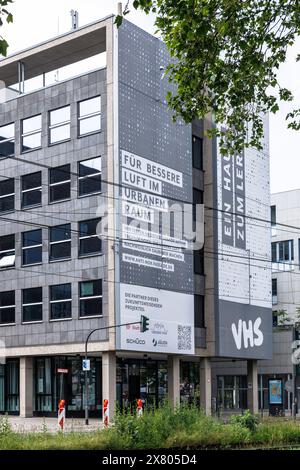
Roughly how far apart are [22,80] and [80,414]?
20.0 metres

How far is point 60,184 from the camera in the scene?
50.0 meters

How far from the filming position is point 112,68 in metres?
47.6

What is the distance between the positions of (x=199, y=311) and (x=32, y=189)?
12461 millimetres

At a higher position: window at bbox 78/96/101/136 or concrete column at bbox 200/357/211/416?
window at bbox 78/96/101/136

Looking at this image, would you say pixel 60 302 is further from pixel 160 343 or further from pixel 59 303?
pixel 160 343

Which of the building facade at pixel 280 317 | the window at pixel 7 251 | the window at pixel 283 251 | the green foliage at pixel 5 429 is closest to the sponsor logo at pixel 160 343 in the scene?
the window at pixel 7 251

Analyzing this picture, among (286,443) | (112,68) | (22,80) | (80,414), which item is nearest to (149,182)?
(112,68)

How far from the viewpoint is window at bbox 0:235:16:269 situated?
171 feet

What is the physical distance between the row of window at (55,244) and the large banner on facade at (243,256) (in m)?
9.23

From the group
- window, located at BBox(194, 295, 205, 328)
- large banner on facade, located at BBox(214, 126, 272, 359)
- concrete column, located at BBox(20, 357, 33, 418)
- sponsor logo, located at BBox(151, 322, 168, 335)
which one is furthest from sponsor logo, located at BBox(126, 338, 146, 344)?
concrete column, located at BBox(20, 357, 33, 418)

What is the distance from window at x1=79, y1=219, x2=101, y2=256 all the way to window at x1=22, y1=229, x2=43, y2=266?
309 cm

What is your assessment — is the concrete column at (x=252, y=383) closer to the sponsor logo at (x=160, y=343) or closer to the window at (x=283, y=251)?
the sponsor logo at (x=160, y=343)

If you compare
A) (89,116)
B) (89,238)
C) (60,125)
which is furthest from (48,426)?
(60,125)

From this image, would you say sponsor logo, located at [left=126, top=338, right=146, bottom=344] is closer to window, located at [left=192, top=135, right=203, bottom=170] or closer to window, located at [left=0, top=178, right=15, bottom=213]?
window, located at [left=0, top=178, right=15, bottom=213]
